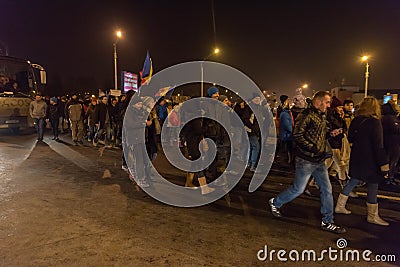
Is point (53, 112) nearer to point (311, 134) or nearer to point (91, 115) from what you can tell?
point (91, 115)

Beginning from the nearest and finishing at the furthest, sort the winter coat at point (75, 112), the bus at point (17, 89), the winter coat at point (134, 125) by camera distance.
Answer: the winter coat at point (134, 125) → the winter coat at point (75, 112) → the bus at point (17, 89)

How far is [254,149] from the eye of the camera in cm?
816

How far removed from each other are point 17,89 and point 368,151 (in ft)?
50.5

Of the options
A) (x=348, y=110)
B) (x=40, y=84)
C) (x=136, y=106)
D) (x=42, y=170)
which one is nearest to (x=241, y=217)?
(x=136, y=106)

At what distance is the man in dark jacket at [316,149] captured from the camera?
4.24 m

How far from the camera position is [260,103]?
25.6 ft

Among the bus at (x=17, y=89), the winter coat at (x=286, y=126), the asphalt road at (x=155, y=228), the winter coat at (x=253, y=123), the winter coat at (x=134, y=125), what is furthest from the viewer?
the bus at (x=17, y=89)

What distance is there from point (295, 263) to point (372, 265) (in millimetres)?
788

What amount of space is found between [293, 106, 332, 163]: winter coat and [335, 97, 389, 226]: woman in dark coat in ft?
1.94

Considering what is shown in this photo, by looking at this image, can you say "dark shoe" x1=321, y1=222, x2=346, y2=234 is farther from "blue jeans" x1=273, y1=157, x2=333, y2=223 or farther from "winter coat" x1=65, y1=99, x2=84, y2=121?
"winter coat" x1=65, y1=99, x2=84, y2=121

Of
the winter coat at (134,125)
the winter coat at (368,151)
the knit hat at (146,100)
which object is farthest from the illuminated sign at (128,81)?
the winter coat at (368,151)

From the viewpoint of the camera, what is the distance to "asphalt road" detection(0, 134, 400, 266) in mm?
3502

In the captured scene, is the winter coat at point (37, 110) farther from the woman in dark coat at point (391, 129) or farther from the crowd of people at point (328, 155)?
the woman in dark coat at point (391, 129)

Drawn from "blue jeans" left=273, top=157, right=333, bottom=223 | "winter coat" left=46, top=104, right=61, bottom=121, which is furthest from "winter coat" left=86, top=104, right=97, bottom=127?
"blue jeans" left=273, top=157, right=333, bottom=223
